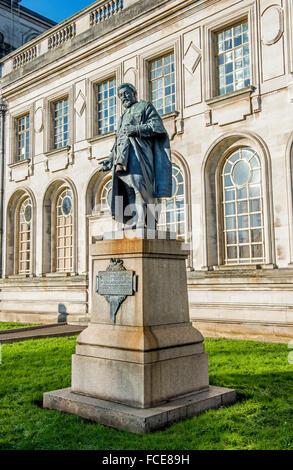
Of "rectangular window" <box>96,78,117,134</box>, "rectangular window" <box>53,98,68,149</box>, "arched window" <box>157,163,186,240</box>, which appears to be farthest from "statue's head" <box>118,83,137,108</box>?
"rectangular window" <box>53,98,68,149</box>

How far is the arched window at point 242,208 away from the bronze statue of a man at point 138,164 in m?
7.14

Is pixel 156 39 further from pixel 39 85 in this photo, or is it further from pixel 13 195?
A: pixel 13 195

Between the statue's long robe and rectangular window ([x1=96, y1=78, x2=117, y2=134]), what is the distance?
37.1 ft

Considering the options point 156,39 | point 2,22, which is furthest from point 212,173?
point 2,22

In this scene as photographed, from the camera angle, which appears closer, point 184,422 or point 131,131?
point 184,422

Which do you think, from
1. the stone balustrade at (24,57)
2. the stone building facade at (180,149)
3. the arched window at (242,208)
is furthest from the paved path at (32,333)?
the stone balustrade at (24,57)

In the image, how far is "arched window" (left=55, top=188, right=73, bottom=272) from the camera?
63.9ft

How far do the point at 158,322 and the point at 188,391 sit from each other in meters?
0.99

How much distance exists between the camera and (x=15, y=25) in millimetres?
27484

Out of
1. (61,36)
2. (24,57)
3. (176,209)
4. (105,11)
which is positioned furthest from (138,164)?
(24,57)

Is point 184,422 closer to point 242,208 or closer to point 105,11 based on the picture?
point 242,208

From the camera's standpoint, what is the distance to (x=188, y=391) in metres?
6.14

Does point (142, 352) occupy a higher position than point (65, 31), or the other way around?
point (65, 31)

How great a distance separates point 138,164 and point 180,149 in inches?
347
